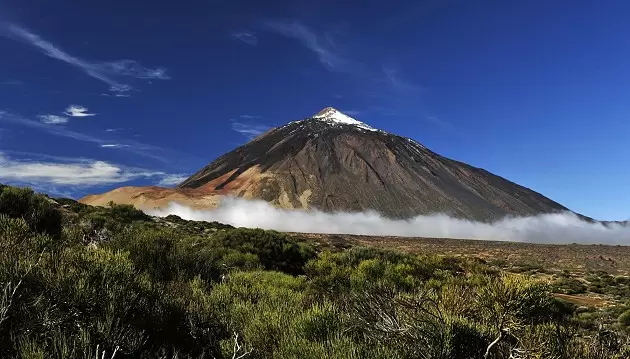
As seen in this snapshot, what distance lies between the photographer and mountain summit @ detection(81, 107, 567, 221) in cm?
13300

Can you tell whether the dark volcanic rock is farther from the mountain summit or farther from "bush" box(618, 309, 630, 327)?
"bush" box(618, 309, 630, 327)

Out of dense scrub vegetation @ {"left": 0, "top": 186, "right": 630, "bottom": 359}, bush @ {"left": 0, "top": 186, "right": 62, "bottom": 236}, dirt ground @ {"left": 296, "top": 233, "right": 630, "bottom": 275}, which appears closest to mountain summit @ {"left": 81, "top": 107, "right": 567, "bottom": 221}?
dirt ground @ {"left": 296, "top": 233, "right": 630, "bottom": 275}

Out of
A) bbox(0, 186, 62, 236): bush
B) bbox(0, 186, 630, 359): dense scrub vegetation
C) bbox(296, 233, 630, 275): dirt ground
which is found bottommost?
bbox(296, 233, 630, 275): dirt ground

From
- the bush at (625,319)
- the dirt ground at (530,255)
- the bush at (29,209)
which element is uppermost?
the bush at (29,209)

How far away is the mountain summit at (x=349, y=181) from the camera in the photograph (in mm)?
133000

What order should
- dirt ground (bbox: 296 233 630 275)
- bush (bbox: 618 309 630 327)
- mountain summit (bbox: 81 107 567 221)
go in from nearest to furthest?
1. bush (bbox: 618 309 630 327)
2. dirt ground (bbox: 296 233 630 275)
3. mountain summit (bbox: 81 107 567 221)

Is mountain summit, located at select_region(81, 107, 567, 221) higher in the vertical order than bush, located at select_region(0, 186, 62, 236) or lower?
higher

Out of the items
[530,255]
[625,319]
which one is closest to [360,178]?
[530,255]

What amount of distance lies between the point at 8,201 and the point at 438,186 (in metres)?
142

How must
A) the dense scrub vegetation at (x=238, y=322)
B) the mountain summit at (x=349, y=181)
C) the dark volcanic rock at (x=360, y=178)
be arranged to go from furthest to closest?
the dark volcanic rock at (x=360, y=178) < the mountain summit at (x=349, y=181) < the dense scrub vegetation at (x=238, y=322)

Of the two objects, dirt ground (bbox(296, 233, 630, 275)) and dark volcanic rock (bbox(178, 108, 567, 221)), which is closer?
dirt ground (bbox(296, 233, 630, 275))

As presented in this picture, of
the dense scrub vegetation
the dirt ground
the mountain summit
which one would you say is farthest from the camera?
the mountain summit

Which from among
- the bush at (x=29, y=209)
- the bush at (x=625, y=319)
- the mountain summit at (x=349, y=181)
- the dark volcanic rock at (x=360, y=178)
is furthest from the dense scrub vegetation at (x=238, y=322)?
the dark volcanic rock at (x=360, y=178)

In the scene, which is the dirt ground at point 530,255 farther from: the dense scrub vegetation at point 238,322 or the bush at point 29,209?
the dense scrub vegetation at point 238,322
